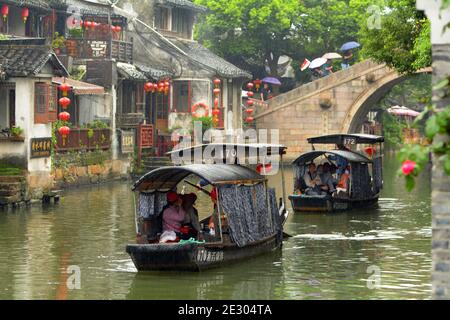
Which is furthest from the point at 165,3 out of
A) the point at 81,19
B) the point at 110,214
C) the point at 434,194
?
the point at 434,194

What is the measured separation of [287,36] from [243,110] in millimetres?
4365

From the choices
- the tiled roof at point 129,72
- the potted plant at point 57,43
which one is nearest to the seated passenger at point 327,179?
the tiled roof at point 129,72

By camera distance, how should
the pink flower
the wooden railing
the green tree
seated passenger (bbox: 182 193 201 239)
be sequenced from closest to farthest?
the pink flower
seated passenger (bbox: 182 193 201 239)
the green tree
the wooden railing

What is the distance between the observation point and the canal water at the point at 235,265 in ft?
56.0

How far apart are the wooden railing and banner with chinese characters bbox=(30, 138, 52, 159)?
11.7 feet

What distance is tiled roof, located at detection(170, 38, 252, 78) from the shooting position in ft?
157

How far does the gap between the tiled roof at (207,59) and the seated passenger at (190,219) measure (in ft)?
92.7

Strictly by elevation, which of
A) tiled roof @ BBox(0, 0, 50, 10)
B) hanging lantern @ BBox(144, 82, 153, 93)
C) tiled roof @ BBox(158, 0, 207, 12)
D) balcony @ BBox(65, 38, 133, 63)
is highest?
tiled roof @ BBox(158, 0, 207, 12)

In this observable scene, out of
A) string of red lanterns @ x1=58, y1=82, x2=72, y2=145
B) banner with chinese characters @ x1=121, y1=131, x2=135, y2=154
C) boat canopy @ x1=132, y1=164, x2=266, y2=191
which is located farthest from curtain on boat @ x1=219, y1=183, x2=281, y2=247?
banner with chinese characters @ x1=121, y1=131, x2=135, y2=154

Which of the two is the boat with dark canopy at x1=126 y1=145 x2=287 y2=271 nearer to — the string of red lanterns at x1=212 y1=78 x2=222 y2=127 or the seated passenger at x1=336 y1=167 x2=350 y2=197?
the seated passenger at x1=336 y1=167 x2=350 y2=197

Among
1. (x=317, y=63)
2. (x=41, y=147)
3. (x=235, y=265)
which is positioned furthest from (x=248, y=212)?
(x=317, y=63)

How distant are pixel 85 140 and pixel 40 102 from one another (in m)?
6.69

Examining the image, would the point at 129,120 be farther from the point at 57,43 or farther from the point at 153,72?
the point at 57,43

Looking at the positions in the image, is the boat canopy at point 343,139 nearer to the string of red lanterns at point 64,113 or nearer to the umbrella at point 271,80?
the string of red lanterns at point 64,113
